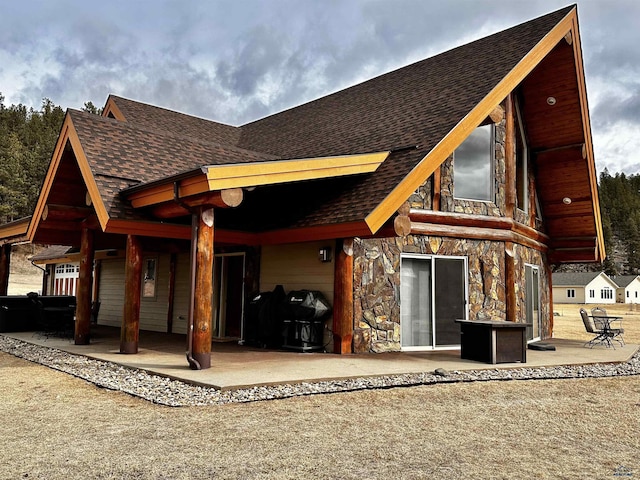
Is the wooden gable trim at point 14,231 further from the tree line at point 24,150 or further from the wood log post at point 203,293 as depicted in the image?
the tree line at point 24,150

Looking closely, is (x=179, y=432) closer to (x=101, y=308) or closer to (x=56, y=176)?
(x=56, y=176)

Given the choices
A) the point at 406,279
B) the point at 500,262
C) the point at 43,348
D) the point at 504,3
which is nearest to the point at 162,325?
the point at 43,348

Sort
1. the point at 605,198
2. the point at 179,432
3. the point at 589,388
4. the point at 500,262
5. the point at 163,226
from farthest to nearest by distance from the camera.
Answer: the point at 605,198
the point at 500,262
the point at 163,226
the point at 589,388
the point at 179,432

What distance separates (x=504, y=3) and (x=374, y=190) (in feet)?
27.0

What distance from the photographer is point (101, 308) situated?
1645cm

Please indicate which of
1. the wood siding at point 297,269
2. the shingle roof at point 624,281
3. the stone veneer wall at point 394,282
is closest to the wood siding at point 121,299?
the wood siding at point 297,269

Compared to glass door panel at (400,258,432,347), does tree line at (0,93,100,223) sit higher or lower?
higher

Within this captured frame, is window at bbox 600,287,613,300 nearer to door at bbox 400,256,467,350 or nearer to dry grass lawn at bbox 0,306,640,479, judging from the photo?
door at bbox 400,256,467,350

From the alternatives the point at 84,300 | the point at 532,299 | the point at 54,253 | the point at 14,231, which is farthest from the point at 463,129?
the point at 54,253

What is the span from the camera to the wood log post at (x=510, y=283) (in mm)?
10469

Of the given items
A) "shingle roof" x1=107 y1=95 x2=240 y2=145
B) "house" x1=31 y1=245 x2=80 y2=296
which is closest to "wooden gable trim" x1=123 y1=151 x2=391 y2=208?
"shingle roof" x1=107 y1=95 x2=240 y2=145

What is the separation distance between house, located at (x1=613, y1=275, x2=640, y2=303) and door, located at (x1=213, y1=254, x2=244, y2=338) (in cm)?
6615

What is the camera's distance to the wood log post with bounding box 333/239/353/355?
8625 millimetres

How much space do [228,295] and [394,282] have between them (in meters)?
3.82
